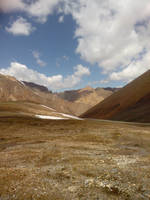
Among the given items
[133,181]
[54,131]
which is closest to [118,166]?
[133,181]

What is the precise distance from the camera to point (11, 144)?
542 inches

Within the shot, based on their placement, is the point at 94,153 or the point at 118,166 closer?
the point at 118,166

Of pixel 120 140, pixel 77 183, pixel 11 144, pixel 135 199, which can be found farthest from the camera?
pixel 120 140

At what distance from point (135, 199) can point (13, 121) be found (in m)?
20.3

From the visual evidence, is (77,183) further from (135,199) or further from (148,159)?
(148,159)

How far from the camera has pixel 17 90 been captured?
513ft

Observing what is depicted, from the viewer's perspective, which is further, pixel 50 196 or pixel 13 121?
pixel 13 121

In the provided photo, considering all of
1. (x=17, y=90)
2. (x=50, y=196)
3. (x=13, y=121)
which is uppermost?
(x=17, y=90)

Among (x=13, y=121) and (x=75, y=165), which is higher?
(x=13, y=121)

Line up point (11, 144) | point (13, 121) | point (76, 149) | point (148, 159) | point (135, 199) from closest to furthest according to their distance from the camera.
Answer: point (135, 199) → point (148, 159) → point (76, 149) → point (11, 144) → point (13, 121)

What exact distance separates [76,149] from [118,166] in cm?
421

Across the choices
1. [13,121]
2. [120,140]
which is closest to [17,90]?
[13,121]

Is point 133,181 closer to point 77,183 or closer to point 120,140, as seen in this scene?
point 77,183

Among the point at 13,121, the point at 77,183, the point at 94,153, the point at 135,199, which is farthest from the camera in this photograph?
the point at 13,121
